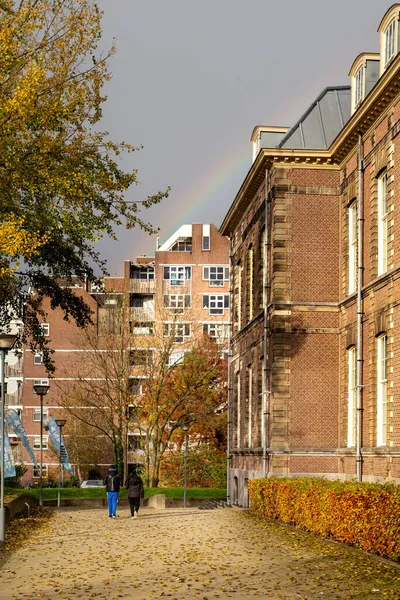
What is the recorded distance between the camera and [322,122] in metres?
36.4

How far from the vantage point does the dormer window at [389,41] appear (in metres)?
27.7

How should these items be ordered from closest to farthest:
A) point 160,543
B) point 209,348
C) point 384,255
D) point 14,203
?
point 160,543 → point 14,203 → point 384,255 → point 209,348

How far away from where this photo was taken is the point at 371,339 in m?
28.6

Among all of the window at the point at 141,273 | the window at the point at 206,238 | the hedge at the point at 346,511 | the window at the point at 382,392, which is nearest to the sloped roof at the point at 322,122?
the window at the point at 382,392

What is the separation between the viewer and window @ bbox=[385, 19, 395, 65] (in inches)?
1093

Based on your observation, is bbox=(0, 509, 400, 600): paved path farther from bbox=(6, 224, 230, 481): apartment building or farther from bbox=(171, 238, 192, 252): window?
bbox=(171, 238, 192, 252): window

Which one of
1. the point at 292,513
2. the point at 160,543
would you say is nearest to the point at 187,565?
the point at 160,543

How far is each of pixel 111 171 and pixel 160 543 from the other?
8.56 metres

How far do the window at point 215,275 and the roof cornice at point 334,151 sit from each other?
43.6 metres

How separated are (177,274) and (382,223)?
6216cm

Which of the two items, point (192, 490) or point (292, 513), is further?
point (192, 490)

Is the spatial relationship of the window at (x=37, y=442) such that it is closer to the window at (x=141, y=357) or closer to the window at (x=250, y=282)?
the window at (x=141, y=357)

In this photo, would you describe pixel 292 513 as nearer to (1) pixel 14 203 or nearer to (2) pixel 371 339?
(2) pixel 371 339

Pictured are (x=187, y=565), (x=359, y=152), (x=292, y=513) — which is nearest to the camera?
(x=187, y=565)
